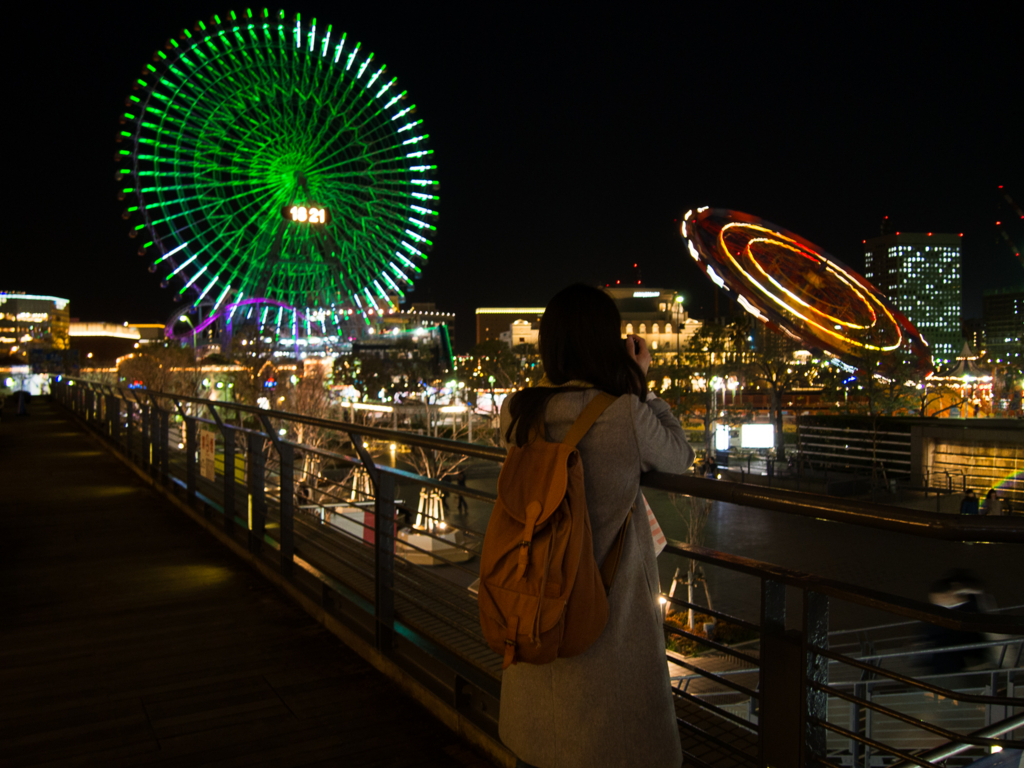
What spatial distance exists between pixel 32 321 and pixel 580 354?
444 ft

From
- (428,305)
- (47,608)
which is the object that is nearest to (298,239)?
(47,608)

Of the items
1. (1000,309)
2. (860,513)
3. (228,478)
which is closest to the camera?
(860,513)

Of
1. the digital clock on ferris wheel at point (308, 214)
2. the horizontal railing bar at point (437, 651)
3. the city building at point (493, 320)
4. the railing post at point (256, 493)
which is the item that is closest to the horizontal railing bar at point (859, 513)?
the horizontal railing bar at point (437, 651)

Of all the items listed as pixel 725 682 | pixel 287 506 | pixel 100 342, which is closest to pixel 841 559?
pixel 287 506

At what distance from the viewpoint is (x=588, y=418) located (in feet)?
6.17

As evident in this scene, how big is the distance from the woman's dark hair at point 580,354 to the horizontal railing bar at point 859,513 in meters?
0.28

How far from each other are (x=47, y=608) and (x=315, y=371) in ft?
134

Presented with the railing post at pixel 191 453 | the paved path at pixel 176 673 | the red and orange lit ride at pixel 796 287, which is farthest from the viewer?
the red and orange lit ride at pixel 796 287

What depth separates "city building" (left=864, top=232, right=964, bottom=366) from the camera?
17412cm

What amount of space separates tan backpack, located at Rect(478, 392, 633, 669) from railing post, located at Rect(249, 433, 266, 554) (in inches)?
160

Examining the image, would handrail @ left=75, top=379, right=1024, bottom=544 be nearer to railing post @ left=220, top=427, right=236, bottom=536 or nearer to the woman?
the woman

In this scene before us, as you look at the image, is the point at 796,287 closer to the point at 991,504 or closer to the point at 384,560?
the point at 991,504

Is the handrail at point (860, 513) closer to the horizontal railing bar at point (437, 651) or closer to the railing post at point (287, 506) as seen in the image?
the horizontal railing bar at point (437, 651)

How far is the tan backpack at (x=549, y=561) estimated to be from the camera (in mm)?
1812
